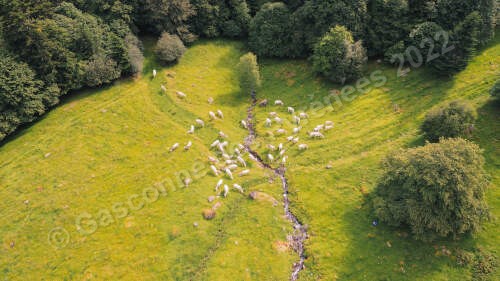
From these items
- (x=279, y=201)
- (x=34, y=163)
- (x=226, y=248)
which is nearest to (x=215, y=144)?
(x=279, y=201)

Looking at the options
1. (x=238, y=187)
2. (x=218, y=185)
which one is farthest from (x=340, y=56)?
(x=218, y=185)

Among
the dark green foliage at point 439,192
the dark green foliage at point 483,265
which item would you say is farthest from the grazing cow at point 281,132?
the dark green foliage at point 483,265

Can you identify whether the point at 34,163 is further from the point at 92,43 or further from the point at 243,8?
the point at 243,8

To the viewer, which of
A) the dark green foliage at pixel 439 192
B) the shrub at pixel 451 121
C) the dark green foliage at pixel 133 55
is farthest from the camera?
the dark green foliage at pixel 133 55

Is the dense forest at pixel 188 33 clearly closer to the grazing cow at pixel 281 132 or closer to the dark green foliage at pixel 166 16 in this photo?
the dark green foliage at pixel 166 16

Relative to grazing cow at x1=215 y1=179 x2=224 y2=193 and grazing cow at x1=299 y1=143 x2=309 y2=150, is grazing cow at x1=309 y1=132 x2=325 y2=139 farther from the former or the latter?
grazing cow at x1=215 y1=179 x2=224 y2=193

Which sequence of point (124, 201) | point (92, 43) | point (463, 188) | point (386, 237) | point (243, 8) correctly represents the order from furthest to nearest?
point (243, 8) < point (92, 43) < point (124, 201) < point (386, 237) < point (463, 188)

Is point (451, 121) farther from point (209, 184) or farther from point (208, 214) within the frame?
point (208, 214)
